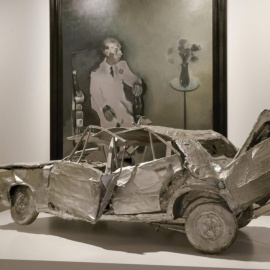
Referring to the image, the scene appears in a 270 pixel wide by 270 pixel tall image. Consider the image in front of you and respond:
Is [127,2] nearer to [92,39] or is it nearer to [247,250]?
[92,39]

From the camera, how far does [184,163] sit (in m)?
4.35

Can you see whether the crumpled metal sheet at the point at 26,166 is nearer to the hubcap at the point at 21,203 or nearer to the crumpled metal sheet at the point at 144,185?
the hubcap at the point at 21,203

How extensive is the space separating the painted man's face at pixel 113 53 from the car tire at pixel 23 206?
2.61 m

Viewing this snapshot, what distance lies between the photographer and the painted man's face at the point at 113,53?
734cm

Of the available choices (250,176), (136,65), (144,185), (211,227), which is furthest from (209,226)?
(136,65)

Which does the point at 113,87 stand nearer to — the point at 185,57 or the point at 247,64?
the point at 185,57

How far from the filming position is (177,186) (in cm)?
438

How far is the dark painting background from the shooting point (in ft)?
22.8

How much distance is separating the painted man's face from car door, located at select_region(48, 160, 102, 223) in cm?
260

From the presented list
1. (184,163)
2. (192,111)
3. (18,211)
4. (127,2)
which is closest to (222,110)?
(192,111)

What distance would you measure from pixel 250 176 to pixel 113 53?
390cm

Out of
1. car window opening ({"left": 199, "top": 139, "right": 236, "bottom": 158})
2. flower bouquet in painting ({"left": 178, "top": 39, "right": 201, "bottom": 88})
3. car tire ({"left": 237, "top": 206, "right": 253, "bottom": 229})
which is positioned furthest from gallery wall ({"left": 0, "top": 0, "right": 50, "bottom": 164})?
car tire ({"left": 237, "top": 206, "right": 253, "bottom": 229})

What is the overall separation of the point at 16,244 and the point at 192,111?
3.33m

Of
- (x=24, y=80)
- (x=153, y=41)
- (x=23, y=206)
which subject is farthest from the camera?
(x=24, y=80)
